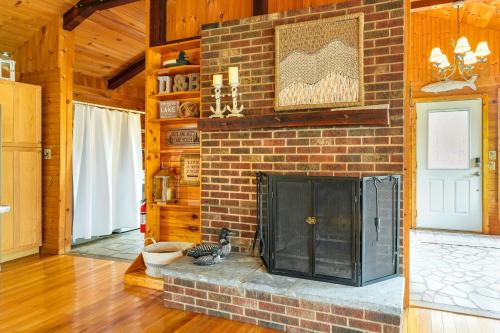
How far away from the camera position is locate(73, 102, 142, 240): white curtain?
4828 mm

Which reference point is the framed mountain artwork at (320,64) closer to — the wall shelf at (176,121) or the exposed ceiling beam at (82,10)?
the wall shelf at (176,121)

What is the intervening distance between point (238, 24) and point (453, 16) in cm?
404

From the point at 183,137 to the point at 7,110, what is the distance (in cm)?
196

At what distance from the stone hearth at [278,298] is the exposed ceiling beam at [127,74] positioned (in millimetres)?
3639

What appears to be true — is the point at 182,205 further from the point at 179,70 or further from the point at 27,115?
the point at 27,115

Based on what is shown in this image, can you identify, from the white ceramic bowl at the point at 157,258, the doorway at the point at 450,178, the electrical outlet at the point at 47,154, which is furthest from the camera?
the doorway at the point at 450,178

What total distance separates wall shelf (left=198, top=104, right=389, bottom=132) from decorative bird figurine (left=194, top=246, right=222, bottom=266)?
101 cm

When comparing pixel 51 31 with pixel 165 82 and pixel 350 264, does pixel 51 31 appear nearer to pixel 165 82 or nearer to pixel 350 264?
pixel 165 82

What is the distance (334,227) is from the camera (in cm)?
246

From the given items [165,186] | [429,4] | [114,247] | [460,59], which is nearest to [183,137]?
[165,186]

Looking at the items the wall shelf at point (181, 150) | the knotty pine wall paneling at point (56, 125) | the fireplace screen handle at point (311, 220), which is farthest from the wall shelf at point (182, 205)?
the knotty pine wall paneling at point (56, 125)

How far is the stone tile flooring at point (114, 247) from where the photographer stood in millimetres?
4211

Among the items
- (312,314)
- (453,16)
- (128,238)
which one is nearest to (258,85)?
(312,314)

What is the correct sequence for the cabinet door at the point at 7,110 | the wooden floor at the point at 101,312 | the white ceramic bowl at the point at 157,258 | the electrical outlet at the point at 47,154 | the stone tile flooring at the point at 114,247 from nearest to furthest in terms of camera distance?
the wooden floor at the point at 101,312 < the white ceramic bowl at the point at 157,258 < the cabinet door at the point at 7,110 < the stone tile flooring at the point at 114,247 < the electrical outlet at the point at 47,154
